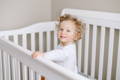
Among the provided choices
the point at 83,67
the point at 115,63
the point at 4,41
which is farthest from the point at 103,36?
the point at 4,41

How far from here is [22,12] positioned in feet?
5.87

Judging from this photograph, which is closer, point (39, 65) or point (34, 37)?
point (39, 65)

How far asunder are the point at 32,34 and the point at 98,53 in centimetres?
50

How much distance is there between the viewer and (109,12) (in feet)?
4.92

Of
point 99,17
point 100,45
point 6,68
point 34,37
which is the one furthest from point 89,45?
point 6,68

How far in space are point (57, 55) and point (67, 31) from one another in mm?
168

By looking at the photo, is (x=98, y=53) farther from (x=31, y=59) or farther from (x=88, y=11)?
(x=31, y=59)

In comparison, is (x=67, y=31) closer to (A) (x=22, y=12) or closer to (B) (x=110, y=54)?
(B) (x=110, y=54)

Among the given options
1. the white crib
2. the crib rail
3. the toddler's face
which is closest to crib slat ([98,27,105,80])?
the white crib

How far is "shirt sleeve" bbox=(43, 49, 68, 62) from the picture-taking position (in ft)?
3.65

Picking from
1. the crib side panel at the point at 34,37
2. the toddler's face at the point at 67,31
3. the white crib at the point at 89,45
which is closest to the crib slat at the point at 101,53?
the white crib at the point at 89,45

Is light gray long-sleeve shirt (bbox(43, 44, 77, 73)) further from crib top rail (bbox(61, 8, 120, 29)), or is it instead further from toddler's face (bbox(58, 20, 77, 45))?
crib top rail (bbox(61, 8, 120, 29))

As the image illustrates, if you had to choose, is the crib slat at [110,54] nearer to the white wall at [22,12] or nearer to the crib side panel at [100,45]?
the crib side panel at [100,45]

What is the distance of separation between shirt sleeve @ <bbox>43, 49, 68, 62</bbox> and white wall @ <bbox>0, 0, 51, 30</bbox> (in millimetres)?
681
